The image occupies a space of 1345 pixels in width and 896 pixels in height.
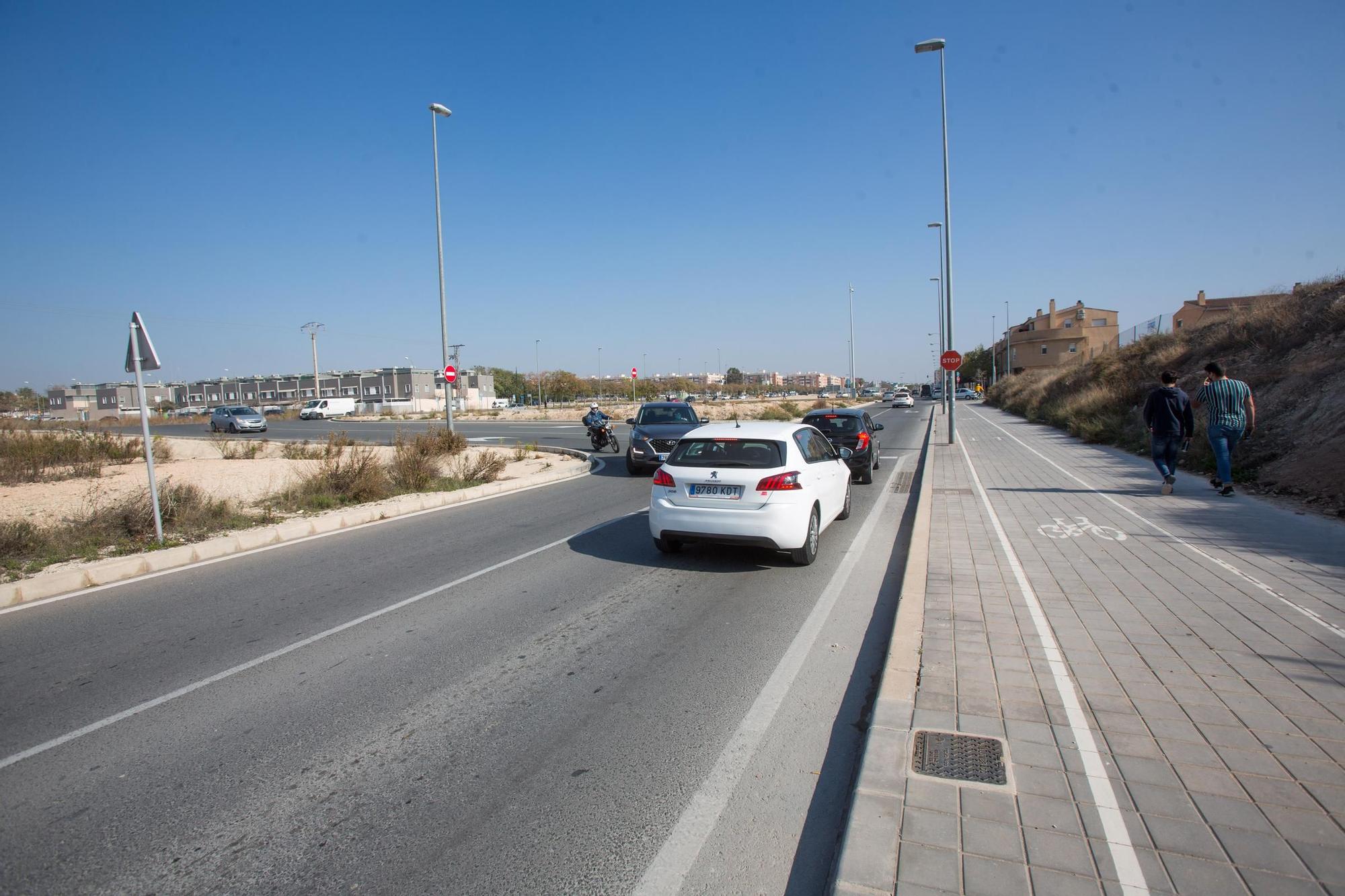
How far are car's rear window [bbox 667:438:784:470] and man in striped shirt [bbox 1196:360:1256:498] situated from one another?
6.93 m

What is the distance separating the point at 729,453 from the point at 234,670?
483 cm

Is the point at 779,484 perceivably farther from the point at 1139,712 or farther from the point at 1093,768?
the point at 1093,768

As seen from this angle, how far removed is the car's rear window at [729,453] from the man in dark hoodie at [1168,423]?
6800mm

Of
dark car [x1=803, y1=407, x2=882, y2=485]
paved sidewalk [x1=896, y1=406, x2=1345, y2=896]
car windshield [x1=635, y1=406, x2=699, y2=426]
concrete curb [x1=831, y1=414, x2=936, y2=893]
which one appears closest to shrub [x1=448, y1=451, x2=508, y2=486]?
car windshield [x1=635, y1=406, x2=699, y2=426]

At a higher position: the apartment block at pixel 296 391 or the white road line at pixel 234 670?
the apartment block at pixel 296 391

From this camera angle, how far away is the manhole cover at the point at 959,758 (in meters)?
3.12

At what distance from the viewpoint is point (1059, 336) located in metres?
83.3

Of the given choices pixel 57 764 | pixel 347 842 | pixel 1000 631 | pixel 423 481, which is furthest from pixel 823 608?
pixel 423 481

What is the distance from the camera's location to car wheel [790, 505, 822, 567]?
7305 millimetres

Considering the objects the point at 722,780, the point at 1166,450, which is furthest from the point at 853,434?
the point at 722,780


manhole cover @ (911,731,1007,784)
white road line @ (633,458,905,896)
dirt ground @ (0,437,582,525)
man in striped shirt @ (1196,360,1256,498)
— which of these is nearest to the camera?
white road line @ (633,458,905,896)

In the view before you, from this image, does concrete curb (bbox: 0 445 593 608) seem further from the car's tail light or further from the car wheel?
the car wheel

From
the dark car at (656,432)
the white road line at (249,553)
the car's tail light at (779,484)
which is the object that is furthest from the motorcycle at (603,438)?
the car's tail light at (779,484)

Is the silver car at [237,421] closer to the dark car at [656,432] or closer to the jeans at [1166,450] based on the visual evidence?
the dark car at [656,432]
